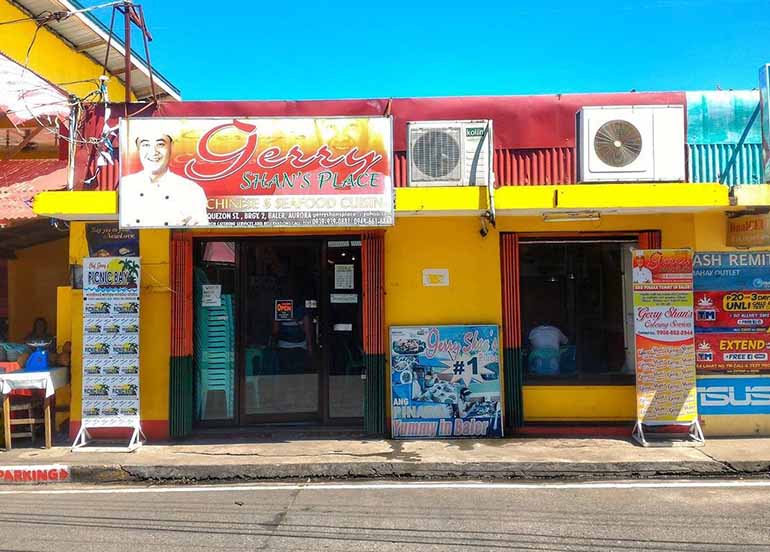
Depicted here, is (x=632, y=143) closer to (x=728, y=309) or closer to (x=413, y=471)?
(x=728, y=309)

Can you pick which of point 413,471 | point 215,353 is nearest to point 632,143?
point 413,471

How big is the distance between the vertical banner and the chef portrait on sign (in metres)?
5.23

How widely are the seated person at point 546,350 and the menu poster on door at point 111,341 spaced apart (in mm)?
4995

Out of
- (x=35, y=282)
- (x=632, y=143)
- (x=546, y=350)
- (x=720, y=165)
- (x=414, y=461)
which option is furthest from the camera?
(x=35, y=282)

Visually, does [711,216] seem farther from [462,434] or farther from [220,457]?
[220,457]

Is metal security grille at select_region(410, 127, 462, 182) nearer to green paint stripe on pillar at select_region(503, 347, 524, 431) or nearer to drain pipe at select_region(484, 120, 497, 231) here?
drain pipe at select_region(484, 120, 497, 231)

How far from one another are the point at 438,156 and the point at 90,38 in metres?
11.7

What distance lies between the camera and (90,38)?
49.4ft

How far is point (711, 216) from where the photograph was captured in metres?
7.69

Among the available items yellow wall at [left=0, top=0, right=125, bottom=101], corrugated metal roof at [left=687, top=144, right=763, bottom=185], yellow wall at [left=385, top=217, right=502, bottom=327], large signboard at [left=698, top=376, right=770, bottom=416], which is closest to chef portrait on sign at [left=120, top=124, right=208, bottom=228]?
yellow wall at [left=385, top=217, right=502, bottom=327]

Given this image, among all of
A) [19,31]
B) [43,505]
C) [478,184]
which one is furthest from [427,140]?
[19,31]

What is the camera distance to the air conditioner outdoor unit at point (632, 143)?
7332 mm

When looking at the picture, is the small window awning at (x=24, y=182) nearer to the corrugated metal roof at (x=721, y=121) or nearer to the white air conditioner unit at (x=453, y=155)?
the white air conditioner unit at (x=453, y=155)

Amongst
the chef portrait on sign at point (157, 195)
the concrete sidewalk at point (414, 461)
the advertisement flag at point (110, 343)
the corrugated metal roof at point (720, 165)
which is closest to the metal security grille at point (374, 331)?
the concrete sidewalk at point (414, 461)
